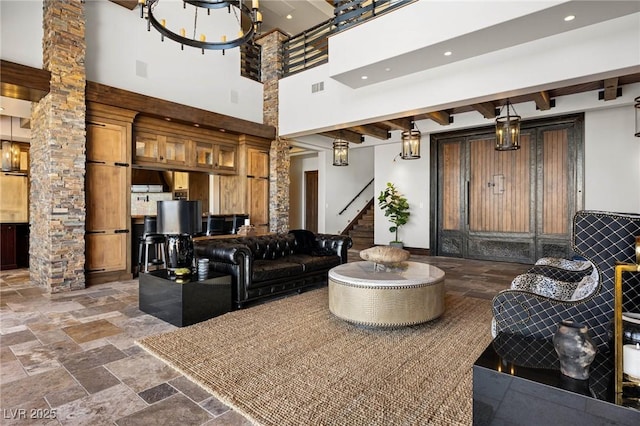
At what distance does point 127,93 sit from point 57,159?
1531mm

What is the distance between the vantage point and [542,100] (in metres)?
5.82

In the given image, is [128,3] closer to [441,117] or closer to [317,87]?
[317,87]

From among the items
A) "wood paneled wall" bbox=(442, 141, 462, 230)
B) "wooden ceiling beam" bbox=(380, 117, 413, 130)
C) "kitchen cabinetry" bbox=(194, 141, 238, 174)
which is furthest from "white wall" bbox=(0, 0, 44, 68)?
"wood paneled wall" bbox=(442, 141, 462, 230)

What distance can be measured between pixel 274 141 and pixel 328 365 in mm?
6566

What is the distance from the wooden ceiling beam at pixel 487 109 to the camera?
6.23m

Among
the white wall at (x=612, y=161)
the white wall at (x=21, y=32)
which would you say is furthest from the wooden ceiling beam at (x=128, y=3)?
the white wall at (x=612, y=161)

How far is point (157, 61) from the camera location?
249 inches

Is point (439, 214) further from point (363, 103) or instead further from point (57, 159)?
point (57, 159)

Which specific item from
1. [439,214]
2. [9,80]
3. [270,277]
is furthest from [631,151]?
[9,80]

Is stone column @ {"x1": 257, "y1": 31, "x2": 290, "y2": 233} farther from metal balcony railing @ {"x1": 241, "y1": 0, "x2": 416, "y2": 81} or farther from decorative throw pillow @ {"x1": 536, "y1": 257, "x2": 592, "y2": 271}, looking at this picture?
decorative throw pillow @ {"x1": 536, "y1": 257, "x2": 592, "y2": 271}

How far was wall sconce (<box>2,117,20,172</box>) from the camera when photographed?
6.67 m

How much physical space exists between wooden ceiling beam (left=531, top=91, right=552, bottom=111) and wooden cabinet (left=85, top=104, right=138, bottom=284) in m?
6.80

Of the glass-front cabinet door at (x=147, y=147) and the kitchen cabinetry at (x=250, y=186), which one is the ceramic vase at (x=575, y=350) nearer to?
the glass-front cabinet door at (x=147, y=147)

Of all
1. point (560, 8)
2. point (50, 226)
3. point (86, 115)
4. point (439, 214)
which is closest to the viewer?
point (560, 8)
